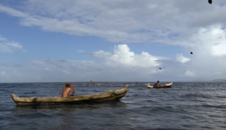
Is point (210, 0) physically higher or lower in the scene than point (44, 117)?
higher

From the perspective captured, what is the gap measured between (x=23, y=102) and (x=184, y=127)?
12.3 meters

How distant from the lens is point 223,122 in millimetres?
9648

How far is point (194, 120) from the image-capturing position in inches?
398

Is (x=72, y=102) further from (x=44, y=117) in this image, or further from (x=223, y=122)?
(x=223, y=122)

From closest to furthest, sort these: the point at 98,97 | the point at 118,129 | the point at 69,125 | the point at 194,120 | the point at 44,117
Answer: the point at 118,129 < the point at 69,125 < the point at 194,120 < the point at 44,117 < the point at 98,97

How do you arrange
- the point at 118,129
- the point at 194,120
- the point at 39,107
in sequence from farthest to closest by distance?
the point at 39,107, the point at 194,120, the point at 118,129

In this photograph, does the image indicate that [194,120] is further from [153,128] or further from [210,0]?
[210,0]

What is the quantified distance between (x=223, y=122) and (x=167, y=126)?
10.9 feet

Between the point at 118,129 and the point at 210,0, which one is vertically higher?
the point at 210,0

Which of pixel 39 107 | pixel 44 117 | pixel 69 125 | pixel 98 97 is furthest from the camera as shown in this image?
pixel 98 97

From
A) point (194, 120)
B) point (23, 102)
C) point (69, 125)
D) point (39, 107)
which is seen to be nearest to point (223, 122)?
point (194, 120)

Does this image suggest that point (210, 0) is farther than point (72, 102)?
No

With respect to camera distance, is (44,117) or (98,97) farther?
(98,97)

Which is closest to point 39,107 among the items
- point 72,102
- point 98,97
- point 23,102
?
point 23,102
